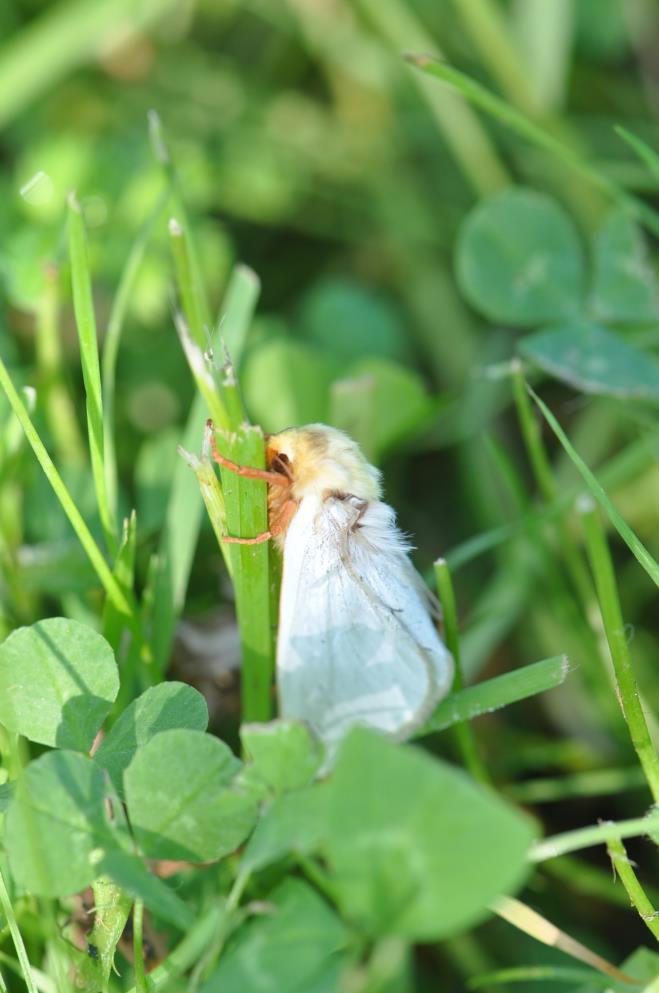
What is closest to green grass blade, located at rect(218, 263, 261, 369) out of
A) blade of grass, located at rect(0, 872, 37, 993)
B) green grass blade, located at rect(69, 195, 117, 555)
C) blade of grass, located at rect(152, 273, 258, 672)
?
blade of grass, located at rect(152, 273, 258, 672)

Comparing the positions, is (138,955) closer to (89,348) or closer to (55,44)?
(89,348)

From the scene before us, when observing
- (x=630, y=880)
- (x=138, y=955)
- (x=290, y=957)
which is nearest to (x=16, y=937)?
(x=138, y=955)

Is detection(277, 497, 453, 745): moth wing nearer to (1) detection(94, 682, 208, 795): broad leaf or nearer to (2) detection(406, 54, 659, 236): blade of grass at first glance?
(1) detection(94, 682, 208, 795): broad leaf

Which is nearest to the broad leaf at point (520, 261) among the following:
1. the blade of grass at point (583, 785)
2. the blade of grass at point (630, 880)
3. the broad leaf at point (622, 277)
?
the broad leaf at point (622, 277)

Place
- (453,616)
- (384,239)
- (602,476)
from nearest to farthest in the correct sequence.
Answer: (453,616) < (602,476) < (384,239)

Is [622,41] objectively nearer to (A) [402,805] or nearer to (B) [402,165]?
(B) [402,165]

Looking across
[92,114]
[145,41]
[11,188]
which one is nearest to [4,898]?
[11,188]
